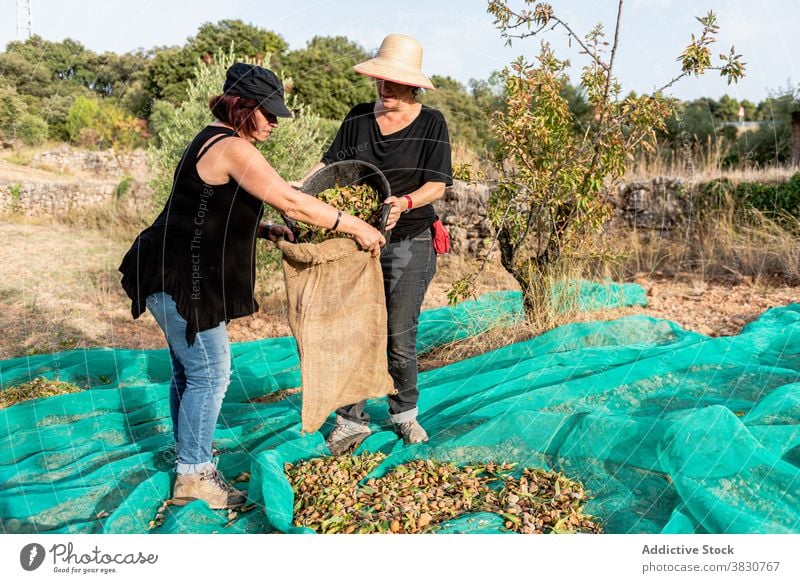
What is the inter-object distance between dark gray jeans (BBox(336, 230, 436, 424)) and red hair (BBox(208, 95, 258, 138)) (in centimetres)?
83

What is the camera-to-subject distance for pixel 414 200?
2838 mm

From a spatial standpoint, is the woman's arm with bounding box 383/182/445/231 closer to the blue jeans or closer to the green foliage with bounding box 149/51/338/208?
the blue jeans

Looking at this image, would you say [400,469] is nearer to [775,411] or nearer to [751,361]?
[775,411]

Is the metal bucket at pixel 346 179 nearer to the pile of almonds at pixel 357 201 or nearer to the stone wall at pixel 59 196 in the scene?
the pile of almonds at pixel 357 201

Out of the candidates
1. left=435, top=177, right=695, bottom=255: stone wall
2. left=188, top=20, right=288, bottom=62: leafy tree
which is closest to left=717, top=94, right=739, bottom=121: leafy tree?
left=188, top=20, right=288, bottom=62: leafy tree

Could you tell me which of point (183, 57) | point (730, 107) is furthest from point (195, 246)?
point (730, 107)

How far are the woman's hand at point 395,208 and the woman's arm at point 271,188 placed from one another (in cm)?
20

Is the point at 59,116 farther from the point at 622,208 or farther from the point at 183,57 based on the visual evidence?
the point at 622,208

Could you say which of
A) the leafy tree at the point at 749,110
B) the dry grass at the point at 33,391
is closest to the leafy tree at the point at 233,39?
the dry grass at the point at 33,391

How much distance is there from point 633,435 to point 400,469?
3.22 feet

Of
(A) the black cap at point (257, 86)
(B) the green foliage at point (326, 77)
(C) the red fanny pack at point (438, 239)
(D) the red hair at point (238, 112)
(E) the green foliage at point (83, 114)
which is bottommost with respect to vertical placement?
(C) the red fanny pack at point (438, 239)

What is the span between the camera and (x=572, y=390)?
337 cm

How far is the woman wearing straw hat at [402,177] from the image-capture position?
9.53 feet

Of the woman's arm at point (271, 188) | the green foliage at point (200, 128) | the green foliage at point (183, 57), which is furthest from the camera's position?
the green foliage at point (183, 57)
